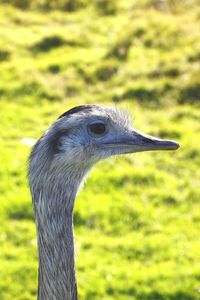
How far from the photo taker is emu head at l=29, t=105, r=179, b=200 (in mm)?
3494

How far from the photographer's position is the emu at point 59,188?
11.5 feet

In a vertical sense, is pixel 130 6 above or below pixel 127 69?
above

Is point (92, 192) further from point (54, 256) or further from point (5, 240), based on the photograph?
point (54, 256)

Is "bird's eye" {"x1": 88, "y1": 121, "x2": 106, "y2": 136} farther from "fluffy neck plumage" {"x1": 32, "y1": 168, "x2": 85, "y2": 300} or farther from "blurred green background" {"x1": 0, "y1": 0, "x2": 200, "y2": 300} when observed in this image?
"blurred green background" {"x1": 0, "y1": 0, "x2": 200, "y2": 300}

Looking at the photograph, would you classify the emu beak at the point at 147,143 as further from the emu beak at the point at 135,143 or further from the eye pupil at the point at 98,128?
the eye pupil at the point at 98,128

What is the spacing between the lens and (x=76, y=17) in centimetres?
1328

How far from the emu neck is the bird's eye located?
0.32 m

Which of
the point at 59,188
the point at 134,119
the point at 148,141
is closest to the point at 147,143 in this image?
the point at 148,141

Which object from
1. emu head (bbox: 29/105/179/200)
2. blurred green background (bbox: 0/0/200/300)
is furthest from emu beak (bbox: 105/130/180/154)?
blurred green background (bbox: 0/0/200/300)

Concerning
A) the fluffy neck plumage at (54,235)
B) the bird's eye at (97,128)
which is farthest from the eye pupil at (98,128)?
the fluffy neck plumage at (54,235)

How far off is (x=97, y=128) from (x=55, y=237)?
63cm

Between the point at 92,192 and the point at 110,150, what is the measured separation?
333cm

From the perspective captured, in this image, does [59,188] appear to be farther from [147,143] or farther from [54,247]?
[147,143]

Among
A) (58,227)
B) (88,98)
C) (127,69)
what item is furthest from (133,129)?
(127,69)
